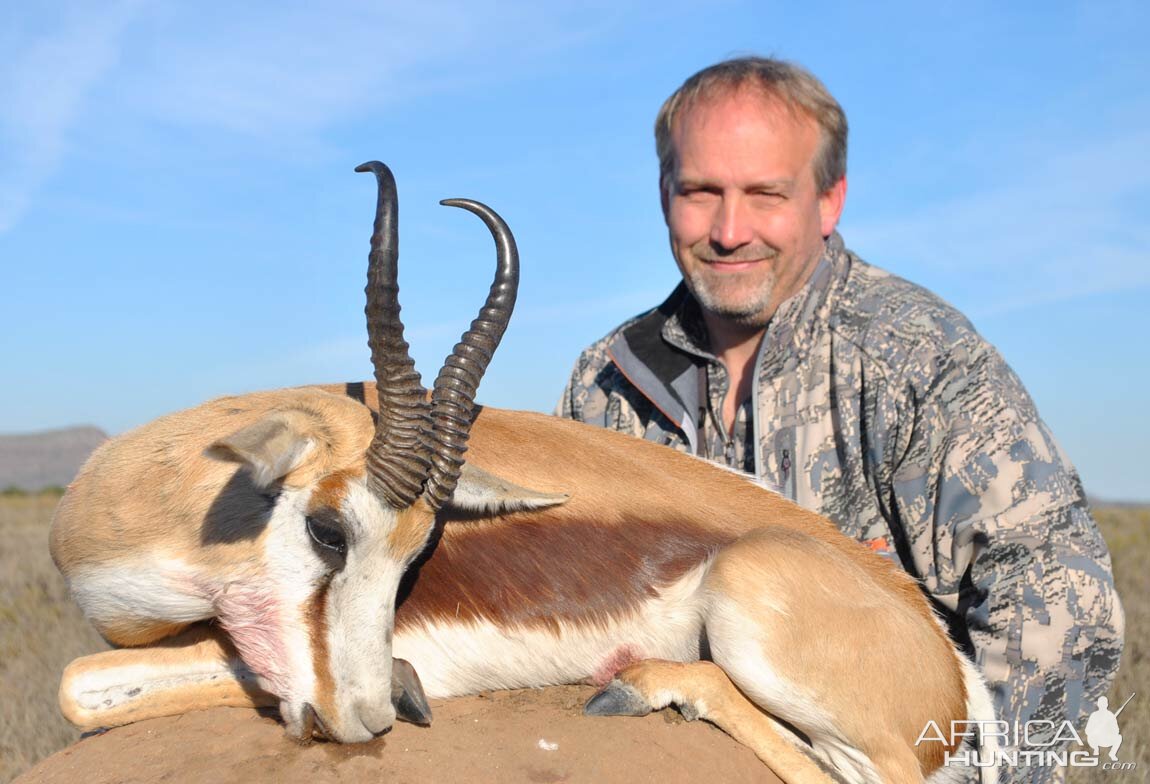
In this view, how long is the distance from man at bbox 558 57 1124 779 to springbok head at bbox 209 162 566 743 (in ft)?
8.66

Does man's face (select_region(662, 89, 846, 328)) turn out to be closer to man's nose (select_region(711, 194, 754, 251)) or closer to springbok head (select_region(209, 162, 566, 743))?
man's nose (select_region(711, 194, 754, 251))

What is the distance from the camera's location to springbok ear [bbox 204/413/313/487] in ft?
11.9

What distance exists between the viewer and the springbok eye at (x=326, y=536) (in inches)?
159

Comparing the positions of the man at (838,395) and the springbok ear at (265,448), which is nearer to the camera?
the springbok ear at (265,448)

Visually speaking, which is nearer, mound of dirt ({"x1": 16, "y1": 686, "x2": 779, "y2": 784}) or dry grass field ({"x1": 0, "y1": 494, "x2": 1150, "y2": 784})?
mound of dirt ({"x1": 16, "y1": 686, "x2": 779, "y2": 784})

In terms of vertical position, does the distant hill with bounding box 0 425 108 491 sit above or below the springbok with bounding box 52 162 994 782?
below

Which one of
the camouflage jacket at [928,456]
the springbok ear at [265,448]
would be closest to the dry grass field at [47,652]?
the camouflage jacket at [928,456]

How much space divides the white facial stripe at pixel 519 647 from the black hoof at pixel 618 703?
377mm

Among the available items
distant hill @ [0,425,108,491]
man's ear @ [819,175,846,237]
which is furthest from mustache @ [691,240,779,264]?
distant hill @ [0,425,108,491]

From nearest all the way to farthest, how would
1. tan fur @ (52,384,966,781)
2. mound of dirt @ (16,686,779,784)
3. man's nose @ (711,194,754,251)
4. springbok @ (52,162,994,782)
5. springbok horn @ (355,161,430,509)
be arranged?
mound of dirt @ (16,686,779,784)
springbok horn @ (355,161,430,509)
springbok @ (52,162,994,782)
tan fur @ (52,384,966,781)
man's nose @ (711,194,754,251)

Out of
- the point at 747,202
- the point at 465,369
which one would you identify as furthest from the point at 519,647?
the point at 747,202

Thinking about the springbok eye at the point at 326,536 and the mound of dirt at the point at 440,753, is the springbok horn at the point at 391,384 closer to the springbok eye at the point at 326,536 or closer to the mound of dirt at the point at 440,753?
the springbok eye at the point at 326,536

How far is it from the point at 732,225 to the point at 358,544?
11.1 ft

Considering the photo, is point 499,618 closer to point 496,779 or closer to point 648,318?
point 496,779
